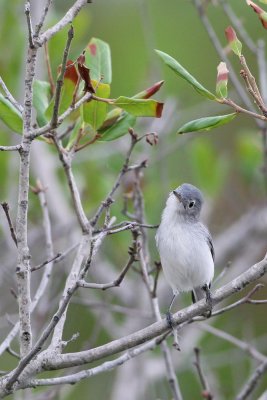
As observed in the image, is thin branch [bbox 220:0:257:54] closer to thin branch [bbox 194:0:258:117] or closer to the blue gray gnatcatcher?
thin branch [bbox 194:0:258:117]

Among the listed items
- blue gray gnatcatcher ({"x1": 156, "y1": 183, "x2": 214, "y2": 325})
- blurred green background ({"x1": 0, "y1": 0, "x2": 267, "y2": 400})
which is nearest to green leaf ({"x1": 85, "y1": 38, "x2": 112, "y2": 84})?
blue gray gnatcatcher ({"x1": 156, "y1": 183, "x2": 214, "y2": 325})

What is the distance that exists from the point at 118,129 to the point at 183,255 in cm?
81

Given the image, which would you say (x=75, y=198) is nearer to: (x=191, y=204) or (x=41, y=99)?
(x=41, y=99)

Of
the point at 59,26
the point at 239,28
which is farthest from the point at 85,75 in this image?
the point at 239,28

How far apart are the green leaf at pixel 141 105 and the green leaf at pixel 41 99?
1.44 feet

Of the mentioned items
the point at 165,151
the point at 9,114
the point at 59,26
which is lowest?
the point at 59,26

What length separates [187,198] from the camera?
3477 mm

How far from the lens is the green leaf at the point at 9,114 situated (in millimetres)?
2667

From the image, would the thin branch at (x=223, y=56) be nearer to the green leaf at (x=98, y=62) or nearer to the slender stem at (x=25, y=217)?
the green leaf at (x=98, y=62)

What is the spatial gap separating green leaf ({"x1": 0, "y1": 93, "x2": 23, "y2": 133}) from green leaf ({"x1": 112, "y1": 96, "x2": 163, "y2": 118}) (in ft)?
1.54

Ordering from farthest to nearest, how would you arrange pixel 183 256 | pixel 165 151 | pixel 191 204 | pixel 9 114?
pixel 165 151
pixel 191 204
pixel 183 256
pixel 9 114

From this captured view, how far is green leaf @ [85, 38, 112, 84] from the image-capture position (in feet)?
8.98

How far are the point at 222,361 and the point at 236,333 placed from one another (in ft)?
5.29

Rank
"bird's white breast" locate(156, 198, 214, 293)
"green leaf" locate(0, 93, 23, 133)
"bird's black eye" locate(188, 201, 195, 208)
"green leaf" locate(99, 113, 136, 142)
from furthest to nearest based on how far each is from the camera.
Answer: "bird's black eye" locate(188, 201, 195, 208) < "bird's white breast" locate(156, 198, 214, 293) < "green leaf" locate(99, 113, 136, 142) < "green leaf" locate(0, 93, 23, 133)
